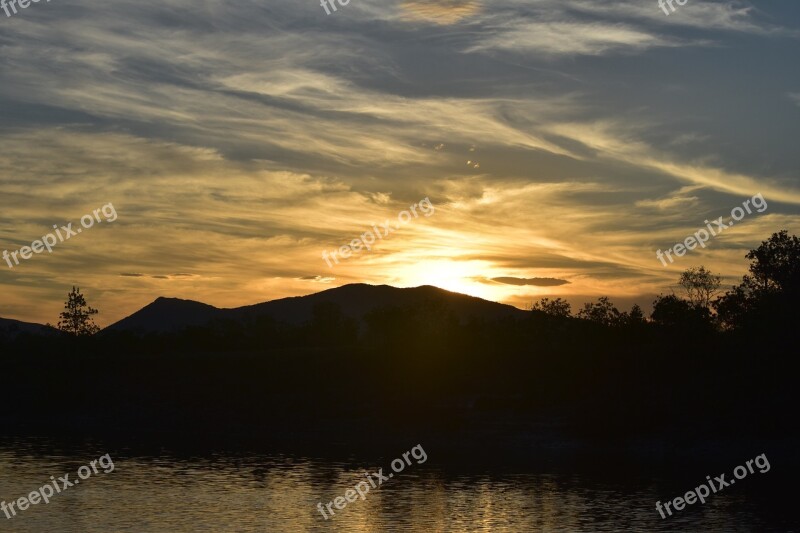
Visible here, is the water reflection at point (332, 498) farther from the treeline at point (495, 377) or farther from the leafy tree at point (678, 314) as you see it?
the leafy tree at point (678, 314)

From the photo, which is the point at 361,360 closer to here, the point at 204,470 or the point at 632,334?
the point at 632,334

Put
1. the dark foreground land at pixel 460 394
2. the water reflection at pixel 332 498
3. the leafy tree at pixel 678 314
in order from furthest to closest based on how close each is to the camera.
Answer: the leafy tree at pixel 678 314 < the dark foreground land at pixel 460 394 < the water reflection at pixel 332 498

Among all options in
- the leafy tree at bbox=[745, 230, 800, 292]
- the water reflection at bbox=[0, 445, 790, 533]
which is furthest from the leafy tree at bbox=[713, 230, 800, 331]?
the water reflection at bbox=[0, 445, 790, 533]

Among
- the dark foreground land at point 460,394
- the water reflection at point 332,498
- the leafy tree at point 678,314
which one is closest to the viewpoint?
the water reflection at point 332,498

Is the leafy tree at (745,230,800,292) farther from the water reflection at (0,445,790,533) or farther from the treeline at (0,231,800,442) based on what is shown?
the water reflection at (0,445,790,533)

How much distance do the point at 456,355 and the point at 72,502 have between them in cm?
8868

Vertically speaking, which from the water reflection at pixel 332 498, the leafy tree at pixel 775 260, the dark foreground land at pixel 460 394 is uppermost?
the leafy tree at pixel 775 260

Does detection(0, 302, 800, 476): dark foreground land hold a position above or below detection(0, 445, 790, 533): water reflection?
above

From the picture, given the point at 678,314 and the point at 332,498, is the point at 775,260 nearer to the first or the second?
the point at 678,314

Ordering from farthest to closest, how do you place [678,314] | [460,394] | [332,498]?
[678,314]
[460,394]
[332,498]

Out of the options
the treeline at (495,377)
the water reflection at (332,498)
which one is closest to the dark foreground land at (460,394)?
the treeline at (495,377)

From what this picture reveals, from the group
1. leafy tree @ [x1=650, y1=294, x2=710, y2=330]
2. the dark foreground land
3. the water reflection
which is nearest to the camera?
the water reflection

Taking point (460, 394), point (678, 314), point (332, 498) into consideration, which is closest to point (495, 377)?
point (460, 394)

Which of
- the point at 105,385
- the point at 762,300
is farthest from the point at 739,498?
the point at 105,385
